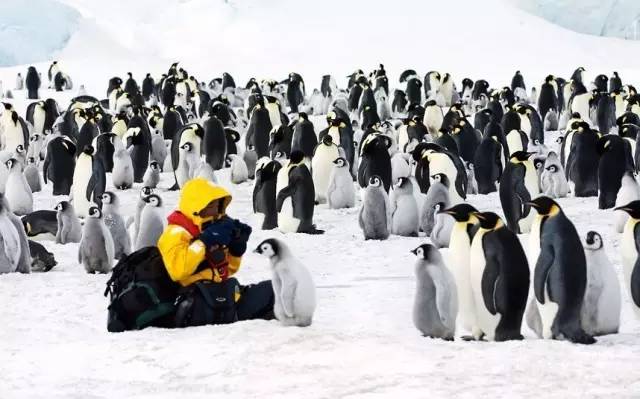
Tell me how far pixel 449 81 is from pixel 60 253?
48.9 ft

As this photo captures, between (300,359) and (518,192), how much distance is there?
15.7 feet

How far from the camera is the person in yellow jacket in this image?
5094 millimetres

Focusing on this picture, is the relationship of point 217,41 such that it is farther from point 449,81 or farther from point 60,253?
point 60,253

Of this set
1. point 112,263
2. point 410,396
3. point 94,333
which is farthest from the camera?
point 112,263

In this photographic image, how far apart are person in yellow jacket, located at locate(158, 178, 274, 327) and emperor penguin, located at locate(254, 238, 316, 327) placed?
222 millimetres

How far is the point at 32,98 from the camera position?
2286 cm

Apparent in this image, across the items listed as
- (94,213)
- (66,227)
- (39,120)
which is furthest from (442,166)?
(39,120)

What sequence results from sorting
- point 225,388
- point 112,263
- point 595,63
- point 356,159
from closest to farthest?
point 225,388 → point 112,263 → point 356,159 → point 595,63

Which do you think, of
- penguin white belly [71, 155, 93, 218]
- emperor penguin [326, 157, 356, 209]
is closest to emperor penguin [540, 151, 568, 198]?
emperor penguin [326, 157, 356, 209]

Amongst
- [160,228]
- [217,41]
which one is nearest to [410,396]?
[160,228]

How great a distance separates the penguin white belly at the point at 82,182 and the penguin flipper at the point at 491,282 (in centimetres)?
623

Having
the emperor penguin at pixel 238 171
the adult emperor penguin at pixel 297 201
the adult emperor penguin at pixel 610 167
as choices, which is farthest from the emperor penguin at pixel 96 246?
the emperor penguin at pixel 238 171

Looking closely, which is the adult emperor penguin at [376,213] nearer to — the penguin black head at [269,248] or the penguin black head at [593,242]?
the penguin black head at [269,248]

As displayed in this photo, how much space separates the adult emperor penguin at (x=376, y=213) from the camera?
8289 millimetres
